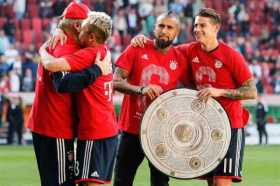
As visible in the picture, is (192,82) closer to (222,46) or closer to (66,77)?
(222,46)

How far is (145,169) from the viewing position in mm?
17625

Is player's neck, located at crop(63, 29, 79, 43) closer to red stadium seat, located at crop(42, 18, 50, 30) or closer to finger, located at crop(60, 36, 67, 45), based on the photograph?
finger, located at crop(60, 36, 67, 45)

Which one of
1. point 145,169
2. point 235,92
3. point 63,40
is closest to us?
point 63,40

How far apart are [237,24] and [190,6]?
1.73 m

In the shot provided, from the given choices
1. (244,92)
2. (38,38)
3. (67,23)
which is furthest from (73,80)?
(38,38)

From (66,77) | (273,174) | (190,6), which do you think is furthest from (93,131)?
(190,6)

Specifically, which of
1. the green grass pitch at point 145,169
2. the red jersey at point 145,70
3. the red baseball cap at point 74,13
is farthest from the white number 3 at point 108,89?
the green grass pitch at point 145,169

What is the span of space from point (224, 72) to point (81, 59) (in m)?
1.79

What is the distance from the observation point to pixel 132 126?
973 centimetres

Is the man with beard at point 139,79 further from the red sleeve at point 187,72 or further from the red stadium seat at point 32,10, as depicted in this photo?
the red stadium seat at point 32,10

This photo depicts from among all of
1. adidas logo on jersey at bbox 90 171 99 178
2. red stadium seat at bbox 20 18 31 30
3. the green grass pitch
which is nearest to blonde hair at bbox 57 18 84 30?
adidas logo on jersey at bbox 90 171 99 178

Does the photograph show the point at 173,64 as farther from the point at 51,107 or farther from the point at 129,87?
the point at 51,107

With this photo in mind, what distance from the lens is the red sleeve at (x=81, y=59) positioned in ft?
27.2

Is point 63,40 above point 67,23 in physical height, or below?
below
